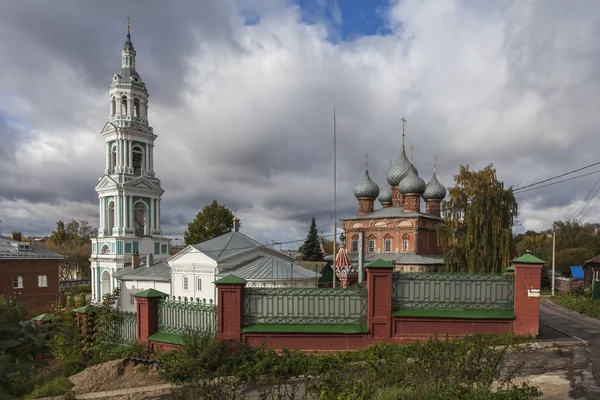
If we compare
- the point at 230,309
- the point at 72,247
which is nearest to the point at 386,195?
the point at 230,309

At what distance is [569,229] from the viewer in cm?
5181

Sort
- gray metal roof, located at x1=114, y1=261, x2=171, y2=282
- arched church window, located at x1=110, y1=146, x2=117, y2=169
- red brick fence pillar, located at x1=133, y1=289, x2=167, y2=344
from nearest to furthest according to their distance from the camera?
1. red brick fence pillar, located at x1=133, y1=289, x2=167, y2=344
2. gray metal roof, located at x1=114, y1=261, x2=171, y2=282
3. arched church window, located at x1=110, y1=146, x2=117, y2=169

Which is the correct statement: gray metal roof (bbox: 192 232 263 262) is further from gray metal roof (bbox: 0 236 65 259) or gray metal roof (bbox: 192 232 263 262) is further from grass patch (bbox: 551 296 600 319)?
grass patch (bbox: 551 296 600 319)

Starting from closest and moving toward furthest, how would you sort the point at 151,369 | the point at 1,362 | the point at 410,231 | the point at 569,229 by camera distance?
1. the point at 1,362
2. the point at 151,369
3. the point at 410,231
4. the point at 569,229

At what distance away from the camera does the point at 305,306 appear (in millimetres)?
8977

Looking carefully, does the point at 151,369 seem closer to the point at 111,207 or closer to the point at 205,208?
the point at 111,207

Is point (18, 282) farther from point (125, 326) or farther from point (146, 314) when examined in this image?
point (146, 314)

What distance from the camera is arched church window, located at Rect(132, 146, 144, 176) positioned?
31380 millimetres

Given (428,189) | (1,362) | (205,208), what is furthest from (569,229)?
(1,362)

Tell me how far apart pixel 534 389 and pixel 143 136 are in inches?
1244

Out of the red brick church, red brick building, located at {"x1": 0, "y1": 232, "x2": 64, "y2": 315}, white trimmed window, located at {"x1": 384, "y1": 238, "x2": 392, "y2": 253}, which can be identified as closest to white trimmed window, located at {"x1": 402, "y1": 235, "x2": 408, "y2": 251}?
the red brick church

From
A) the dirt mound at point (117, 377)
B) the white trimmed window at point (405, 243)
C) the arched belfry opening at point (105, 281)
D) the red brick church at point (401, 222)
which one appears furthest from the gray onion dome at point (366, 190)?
the dirt mound at point (117, 377)

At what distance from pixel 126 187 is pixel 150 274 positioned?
391 inches

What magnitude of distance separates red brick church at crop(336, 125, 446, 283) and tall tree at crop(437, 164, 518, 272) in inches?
340
